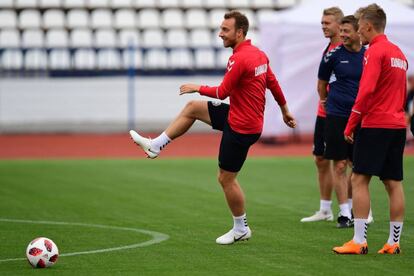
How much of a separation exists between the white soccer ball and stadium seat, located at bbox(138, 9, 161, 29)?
26506 mm

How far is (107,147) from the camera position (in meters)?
27.1

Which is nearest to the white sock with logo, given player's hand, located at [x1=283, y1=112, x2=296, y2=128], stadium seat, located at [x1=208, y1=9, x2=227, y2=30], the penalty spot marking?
the penalty spot marking

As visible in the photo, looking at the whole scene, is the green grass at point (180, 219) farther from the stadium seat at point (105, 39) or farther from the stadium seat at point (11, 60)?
the stadium seat at point (105, 39)

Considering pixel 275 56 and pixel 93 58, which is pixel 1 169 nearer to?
pixel 275 56

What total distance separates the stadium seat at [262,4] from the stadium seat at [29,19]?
7.38 metres

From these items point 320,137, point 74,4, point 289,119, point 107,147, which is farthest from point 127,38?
point 289,119

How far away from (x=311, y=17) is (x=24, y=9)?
454 inches

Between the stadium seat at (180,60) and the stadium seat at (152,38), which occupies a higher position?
the stadium seat at (152,38)

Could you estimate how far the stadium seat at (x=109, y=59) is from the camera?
3281 centimetres

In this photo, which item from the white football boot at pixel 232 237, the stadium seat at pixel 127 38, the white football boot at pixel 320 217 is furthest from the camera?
the stadium seat at pixel 127 38

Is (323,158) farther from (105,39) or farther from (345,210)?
(105,39)

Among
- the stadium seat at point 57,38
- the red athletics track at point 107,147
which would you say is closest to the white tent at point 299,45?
the red athletics track at point 107,147

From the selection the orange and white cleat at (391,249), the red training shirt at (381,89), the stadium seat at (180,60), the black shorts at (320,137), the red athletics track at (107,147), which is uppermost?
the red training shirt at (381,89)

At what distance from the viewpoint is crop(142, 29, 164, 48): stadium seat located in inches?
1320
